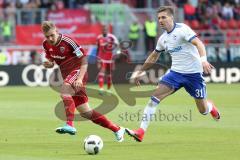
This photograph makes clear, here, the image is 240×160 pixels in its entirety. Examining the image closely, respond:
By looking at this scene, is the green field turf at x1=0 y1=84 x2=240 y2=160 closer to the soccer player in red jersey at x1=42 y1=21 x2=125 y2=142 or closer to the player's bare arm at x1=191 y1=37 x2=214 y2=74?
the soccer player in red jersey at x1=42 y1=21 x2=125 y2=142

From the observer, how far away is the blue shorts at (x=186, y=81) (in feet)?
44.4

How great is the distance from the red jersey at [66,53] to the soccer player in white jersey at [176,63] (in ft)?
3.53

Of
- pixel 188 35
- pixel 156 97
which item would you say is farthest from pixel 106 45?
pixel 188 35

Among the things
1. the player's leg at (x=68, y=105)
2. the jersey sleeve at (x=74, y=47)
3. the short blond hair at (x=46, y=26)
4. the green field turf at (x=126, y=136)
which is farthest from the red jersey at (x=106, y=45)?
the short blond hair at (x=46, y=26)

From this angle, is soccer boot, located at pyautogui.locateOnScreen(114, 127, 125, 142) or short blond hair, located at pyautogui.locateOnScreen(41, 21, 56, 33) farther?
soccer boot, located at pyautogui.locateOnScreen(114, 127, 125, 142)

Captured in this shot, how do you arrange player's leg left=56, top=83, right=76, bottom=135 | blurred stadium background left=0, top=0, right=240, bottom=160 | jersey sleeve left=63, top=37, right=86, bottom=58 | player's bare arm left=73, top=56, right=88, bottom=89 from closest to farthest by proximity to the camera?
player's bare arm left=73, top=56, right=88, bottom=89
jersey sleeve left=63, top=37, right=86, bottom=58
player's leg left=56, top=83, right=76, bottom=135
blurred stadium background left=0, top=0, right=240, bottom=160

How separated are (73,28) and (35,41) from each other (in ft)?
5.67

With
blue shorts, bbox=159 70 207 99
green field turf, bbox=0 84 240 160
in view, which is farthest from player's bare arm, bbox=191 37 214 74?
green field turf, bbox=0 84 240 160

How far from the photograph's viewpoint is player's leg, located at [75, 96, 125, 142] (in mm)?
12992

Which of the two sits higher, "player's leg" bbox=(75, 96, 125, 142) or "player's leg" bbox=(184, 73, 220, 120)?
"player's leg" bbox=(184, 73, 220, 120)

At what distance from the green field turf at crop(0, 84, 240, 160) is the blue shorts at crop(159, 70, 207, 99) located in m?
0.85

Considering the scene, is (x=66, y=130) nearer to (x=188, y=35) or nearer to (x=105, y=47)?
(x=188, y=35)

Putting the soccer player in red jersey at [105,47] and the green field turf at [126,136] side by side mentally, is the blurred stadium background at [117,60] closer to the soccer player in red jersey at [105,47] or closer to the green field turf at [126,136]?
the green field turf at [126,136]

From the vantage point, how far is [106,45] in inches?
1104
